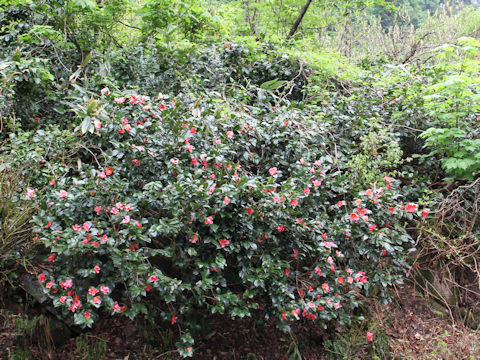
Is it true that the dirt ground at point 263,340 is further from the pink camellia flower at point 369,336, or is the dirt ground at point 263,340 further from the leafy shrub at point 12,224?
the leafy shrub at point 12,224

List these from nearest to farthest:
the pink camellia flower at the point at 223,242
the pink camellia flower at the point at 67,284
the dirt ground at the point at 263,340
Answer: the pink camellia flower at the point at 67,284, the pink camellia flower at the point at 223,242, the dirt ground at the point at 263,340

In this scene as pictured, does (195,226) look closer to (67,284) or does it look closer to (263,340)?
(67,284)

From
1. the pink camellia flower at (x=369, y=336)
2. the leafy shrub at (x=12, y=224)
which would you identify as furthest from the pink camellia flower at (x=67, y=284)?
the pink camellia flower at (x=369, y=336)

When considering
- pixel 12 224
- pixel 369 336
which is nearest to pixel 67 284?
pixel 12 224

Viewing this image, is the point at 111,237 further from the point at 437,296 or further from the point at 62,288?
the point at 437,296

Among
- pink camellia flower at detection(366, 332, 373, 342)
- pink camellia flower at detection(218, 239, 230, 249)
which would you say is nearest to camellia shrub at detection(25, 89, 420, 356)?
pink camellia flower at detection(218, 239, 230, 249)

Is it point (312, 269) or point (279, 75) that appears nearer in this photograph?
point (312, 269)

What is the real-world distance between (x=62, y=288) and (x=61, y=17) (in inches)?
113

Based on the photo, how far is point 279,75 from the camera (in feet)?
14.4

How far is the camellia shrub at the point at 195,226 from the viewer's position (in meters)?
2.01

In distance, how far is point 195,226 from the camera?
7.18 ft

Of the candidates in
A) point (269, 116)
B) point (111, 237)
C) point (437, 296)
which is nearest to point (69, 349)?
point (111, 237)

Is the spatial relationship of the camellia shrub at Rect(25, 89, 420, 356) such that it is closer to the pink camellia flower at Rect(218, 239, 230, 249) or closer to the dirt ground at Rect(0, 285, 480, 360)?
the pink camellia flower at Rect(218, 239, 230, 249)

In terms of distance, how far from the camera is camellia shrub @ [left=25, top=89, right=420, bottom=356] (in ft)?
6.59
